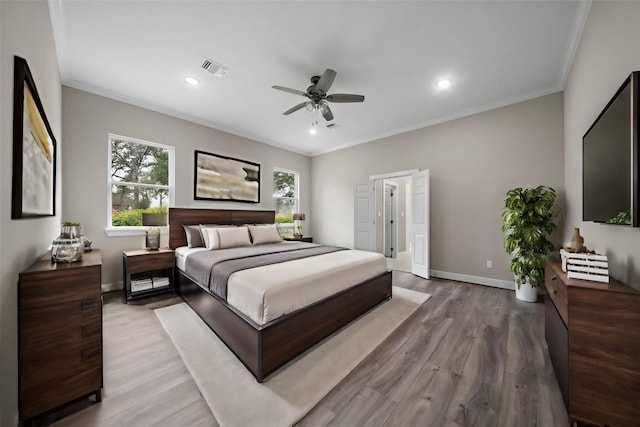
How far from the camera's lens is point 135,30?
7.38ft

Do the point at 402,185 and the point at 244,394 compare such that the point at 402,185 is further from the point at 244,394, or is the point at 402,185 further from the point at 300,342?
the point at 244,394

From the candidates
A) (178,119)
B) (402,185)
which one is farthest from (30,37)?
(402,185)

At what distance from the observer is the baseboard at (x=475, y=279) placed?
3619 millimetres

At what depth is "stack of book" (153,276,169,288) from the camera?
3314 millimetres

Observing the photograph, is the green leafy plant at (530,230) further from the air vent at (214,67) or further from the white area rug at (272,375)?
the air vent at (214,67)

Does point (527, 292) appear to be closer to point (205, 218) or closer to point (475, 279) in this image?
point (475, 279)

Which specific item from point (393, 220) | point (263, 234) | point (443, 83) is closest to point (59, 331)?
point (263, 234)

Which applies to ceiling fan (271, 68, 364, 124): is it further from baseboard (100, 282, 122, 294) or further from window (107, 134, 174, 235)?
baseboard (100, 282, 122, 294)

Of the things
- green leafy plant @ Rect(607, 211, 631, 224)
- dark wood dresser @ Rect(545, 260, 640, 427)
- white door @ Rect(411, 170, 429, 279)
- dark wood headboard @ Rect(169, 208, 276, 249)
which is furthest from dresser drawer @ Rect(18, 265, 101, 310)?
white door @ Rect(411, 170, 429, 279)

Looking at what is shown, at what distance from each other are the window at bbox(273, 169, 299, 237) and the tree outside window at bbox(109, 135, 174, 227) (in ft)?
7.71

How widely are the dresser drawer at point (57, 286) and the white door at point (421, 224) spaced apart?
168 inches

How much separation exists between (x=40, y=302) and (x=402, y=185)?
7550mm

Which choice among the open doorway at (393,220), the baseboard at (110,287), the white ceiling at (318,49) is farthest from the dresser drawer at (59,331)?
the open doorway at (393,220)

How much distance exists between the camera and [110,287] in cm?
342
